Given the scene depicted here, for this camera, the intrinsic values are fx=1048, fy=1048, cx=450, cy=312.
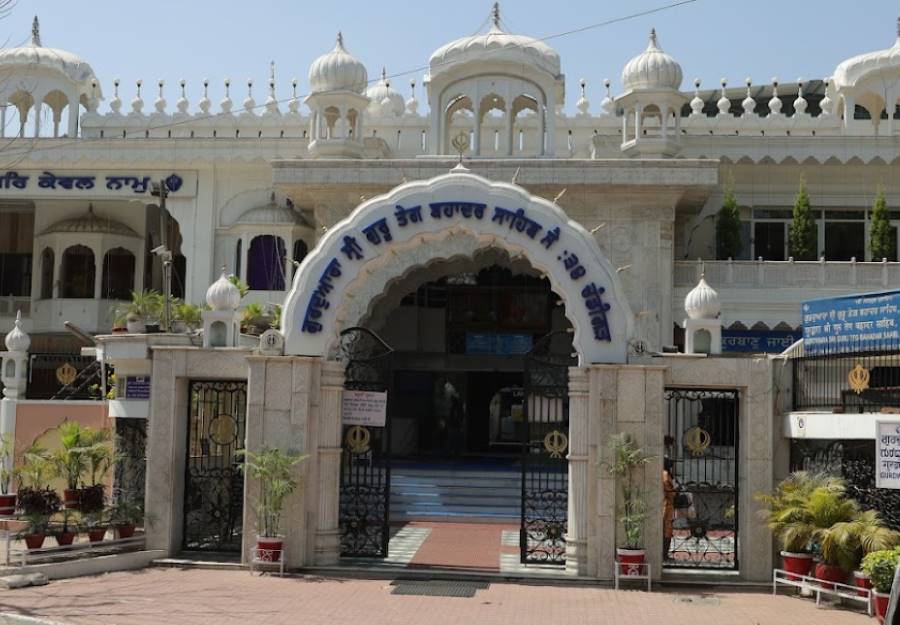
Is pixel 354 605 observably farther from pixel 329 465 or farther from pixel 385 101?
pixel 385 101

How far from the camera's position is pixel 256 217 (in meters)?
28.7

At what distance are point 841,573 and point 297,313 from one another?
8.64m

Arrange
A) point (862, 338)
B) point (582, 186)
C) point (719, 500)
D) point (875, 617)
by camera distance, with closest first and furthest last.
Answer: point (875, 617) → point (862, 338) → point (719, 500) → point (582, 186)

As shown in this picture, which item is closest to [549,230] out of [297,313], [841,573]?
[297,313]

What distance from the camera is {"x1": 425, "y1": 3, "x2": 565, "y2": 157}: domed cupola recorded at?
27219mm

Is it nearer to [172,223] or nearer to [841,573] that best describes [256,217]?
[172,223]

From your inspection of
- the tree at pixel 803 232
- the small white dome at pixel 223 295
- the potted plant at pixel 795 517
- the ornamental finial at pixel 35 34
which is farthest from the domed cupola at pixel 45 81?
the potted plant at pixel 795 517

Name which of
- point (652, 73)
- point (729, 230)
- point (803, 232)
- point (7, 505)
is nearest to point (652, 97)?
point (652, 73)

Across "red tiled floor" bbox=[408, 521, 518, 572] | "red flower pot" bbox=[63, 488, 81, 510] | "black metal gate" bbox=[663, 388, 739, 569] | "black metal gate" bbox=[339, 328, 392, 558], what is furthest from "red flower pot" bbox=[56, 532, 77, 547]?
"black metal gate" bbox=[663, 388, 739, 569]

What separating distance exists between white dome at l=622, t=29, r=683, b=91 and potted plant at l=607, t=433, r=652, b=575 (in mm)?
14460

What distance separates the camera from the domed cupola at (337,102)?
90.1ft

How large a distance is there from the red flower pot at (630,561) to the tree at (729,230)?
45.9 feet

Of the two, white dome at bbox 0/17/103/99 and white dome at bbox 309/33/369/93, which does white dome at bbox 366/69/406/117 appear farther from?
white dome at bbox 0/17/103/99

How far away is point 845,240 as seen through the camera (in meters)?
29.8
